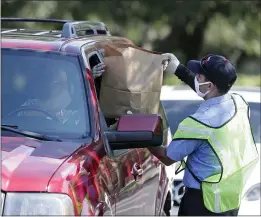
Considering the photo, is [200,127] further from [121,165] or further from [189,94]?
[189,94]

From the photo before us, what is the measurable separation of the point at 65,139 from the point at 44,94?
47 cm

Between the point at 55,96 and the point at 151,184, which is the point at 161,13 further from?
the point at 55,96

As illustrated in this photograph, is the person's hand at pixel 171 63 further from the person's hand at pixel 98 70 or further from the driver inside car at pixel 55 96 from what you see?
the driver inside car at pixel 55 96

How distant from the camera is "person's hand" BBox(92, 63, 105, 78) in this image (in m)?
5.48

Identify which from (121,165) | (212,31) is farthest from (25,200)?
(212,31)

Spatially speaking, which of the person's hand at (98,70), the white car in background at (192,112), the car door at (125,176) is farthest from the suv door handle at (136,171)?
the white car in background at (192,112)

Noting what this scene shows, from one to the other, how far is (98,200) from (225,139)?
95cm

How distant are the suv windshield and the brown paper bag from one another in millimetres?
357

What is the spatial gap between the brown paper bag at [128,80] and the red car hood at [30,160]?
84cm

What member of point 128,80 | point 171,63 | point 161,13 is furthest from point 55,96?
point 161,13

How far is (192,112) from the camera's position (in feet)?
27.3

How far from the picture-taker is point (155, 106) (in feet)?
19.5

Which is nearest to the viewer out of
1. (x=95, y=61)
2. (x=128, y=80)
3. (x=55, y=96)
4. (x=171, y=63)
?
(x=55, y=96)

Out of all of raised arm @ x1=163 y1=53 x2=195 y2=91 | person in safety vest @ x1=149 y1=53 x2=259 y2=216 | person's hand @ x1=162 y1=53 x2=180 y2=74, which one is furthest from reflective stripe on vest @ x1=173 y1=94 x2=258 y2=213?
person's hand @ x1=162 y1=53 x2=180 y2=74
